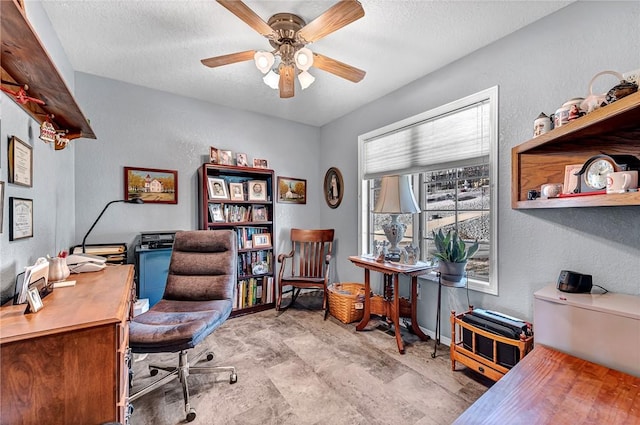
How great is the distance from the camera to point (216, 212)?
3104 millimetres

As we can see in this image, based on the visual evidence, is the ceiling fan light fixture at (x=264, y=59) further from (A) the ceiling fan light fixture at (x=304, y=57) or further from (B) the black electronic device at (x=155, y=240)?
(B) the black electronic device at (x=155, y=240)

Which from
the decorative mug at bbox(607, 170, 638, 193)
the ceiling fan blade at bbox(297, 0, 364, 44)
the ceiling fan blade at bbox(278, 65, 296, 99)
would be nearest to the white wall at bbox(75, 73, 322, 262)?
the ceiling fan blade at bbox(278, 65, 296, 99)

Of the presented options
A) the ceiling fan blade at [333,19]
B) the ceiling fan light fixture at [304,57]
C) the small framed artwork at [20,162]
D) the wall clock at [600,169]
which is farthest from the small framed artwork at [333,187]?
the small framed artwork at [20,162]

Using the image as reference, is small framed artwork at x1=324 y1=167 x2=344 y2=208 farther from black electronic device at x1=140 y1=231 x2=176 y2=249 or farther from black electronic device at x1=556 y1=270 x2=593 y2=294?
black electronic device at x1=556 y1=270 x2=593 y2=294

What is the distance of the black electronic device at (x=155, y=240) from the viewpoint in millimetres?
2668

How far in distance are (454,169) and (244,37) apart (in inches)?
81.9

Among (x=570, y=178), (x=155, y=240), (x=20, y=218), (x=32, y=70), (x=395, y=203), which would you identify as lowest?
(x=155, y=240)

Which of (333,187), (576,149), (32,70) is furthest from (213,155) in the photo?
(576,149)

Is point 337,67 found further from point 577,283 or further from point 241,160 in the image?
point 577,283

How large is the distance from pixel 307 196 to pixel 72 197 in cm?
263

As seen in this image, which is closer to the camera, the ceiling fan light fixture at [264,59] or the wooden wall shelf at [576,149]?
the wooden wall shelf at [576,149]

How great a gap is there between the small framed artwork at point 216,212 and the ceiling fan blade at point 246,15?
1967mm

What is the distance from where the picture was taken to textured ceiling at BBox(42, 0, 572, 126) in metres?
1.75

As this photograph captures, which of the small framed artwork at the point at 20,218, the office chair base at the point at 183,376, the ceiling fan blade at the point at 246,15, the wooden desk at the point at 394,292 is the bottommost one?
the office chair base at the point at 183,376
